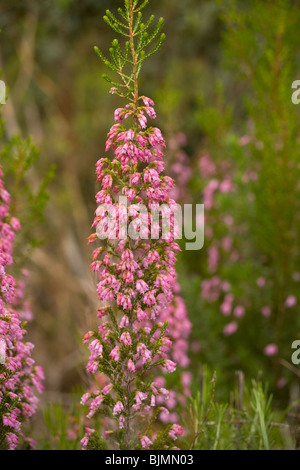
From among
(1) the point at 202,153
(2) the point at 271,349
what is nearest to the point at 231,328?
(2) the point at 271,349

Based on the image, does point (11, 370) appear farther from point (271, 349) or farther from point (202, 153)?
point (202, 153)

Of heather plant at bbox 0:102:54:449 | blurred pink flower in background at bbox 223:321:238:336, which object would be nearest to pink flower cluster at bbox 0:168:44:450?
heather plant at bbox 0:102:54:449

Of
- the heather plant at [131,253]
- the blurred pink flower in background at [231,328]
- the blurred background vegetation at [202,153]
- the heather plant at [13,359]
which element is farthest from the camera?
the blurred pink flower in background at [231,328]

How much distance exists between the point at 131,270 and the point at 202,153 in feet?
16.6

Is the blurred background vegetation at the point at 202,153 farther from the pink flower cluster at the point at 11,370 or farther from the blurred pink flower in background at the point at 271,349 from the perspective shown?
the pink flower cluster at the point at 11,370

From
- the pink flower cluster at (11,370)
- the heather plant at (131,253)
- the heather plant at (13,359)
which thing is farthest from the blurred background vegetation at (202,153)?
the heather plant at (131,253)

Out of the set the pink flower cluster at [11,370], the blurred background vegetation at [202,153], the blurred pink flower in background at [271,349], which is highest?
the blurred background vegetation at [202,153]

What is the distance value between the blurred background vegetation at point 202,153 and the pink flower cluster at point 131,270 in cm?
111

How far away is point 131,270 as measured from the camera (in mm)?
2477

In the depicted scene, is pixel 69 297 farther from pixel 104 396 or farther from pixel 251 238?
pixel 104 396

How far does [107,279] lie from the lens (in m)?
2.48

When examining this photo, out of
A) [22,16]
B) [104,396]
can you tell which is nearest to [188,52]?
[22,16]

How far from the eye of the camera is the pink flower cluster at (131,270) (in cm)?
247

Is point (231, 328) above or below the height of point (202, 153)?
below
